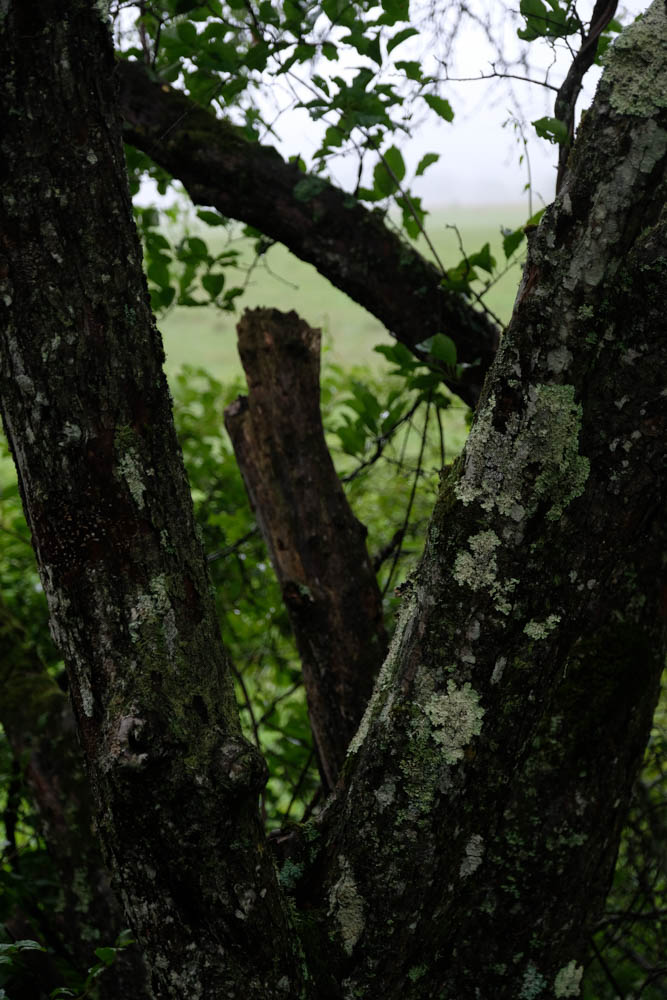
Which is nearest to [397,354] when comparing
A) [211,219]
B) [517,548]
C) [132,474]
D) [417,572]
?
[211,219]

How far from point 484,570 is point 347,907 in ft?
1.95

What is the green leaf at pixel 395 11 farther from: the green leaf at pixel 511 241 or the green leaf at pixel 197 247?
the green leaf at pixel 197 247

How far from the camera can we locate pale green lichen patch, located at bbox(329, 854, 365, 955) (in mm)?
1327

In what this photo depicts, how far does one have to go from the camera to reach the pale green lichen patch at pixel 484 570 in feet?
4.19

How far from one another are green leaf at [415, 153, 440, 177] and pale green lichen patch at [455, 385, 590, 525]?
105cm

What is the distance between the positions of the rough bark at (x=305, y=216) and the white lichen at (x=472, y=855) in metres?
1.44

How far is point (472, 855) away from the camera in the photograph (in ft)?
4.51

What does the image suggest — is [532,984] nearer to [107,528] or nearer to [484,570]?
[484,570]

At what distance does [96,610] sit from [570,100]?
1.46 metres

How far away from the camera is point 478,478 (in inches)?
51.6

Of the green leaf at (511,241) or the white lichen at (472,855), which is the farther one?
the green leaf at (511,241)

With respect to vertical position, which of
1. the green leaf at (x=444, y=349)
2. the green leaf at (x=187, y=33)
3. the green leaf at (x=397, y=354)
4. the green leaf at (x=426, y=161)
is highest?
the green leaf at (x=187, y=33)

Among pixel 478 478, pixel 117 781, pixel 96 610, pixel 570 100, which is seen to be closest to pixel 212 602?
pixel 96 610

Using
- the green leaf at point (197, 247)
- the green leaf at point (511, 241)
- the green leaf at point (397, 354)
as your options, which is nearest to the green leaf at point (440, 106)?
the green leaf at point (511, 241)
